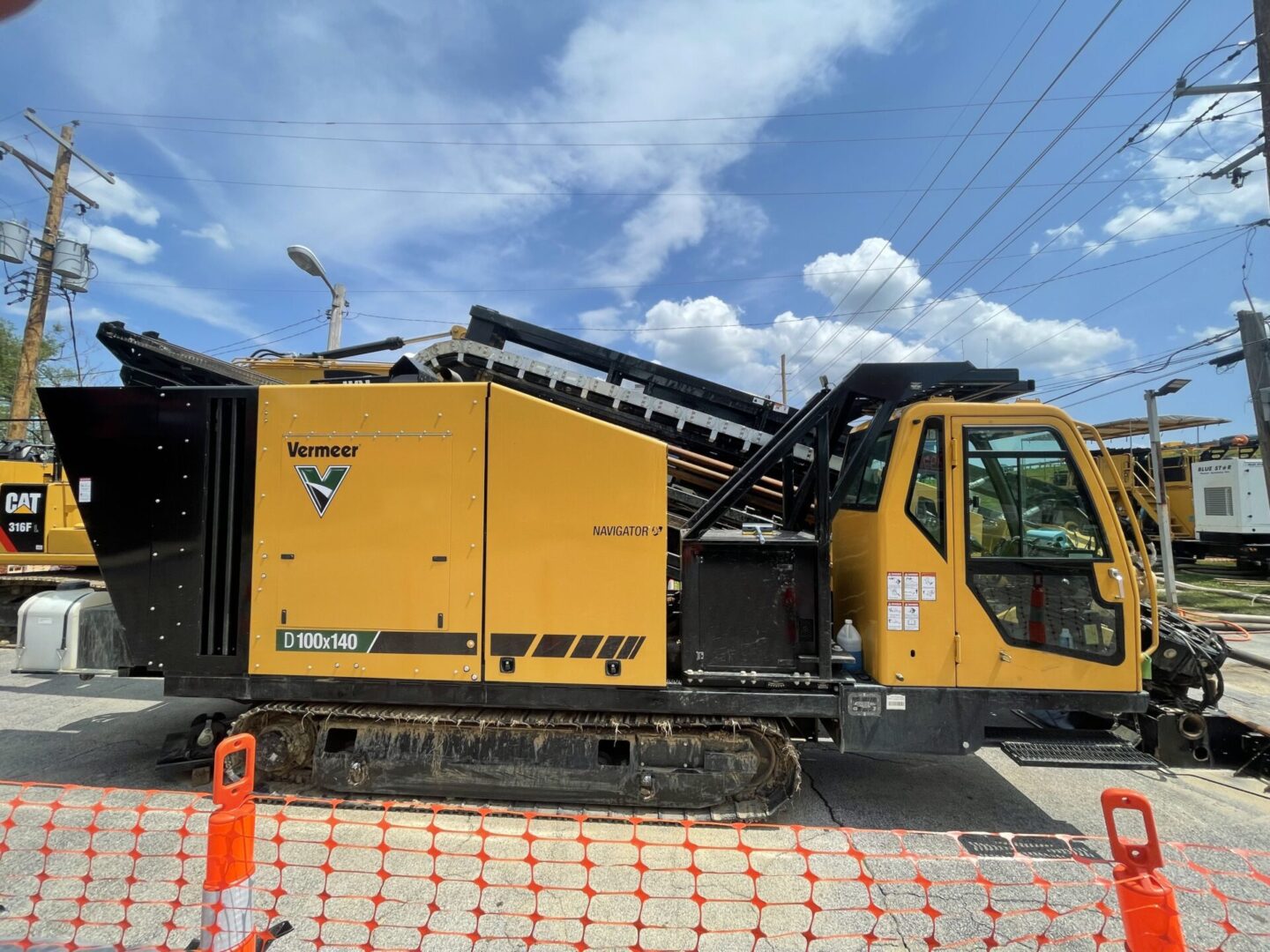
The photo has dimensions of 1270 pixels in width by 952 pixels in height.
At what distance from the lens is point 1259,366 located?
7828mm

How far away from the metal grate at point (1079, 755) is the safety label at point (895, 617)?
35.8 inches

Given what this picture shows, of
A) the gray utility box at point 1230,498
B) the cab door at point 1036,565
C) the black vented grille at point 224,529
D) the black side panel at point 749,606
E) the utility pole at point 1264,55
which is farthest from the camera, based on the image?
the gray utility box at point 1230,498

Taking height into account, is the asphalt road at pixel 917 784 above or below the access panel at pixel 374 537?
below

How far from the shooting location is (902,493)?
3633mm

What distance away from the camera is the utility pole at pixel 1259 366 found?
7.64m

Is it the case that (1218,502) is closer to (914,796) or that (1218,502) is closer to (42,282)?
(914,796)

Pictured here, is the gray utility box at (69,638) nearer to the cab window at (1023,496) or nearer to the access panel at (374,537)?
the access panel at (374,537)

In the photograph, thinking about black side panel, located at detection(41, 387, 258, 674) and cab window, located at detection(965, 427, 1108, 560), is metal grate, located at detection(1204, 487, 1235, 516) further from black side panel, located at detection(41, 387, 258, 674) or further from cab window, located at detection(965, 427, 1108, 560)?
black side panel, located at detection(41, 387, 258, 674)

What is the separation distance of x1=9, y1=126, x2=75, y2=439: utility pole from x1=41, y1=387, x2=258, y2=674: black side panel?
14.5 metres

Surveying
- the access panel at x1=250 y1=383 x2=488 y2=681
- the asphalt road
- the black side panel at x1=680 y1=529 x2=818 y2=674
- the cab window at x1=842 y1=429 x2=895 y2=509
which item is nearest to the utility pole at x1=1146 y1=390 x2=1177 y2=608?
the asphalt road

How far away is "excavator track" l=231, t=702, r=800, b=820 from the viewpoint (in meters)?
3.66

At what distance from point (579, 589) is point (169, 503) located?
2.61 m

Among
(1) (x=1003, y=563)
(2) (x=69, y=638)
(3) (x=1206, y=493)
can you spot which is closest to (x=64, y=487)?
(2) (x=69, y=638)

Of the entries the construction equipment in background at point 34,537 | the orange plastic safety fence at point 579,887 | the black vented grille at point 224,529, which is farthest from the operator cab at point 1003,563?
the construction equipment in background at point 34,537
